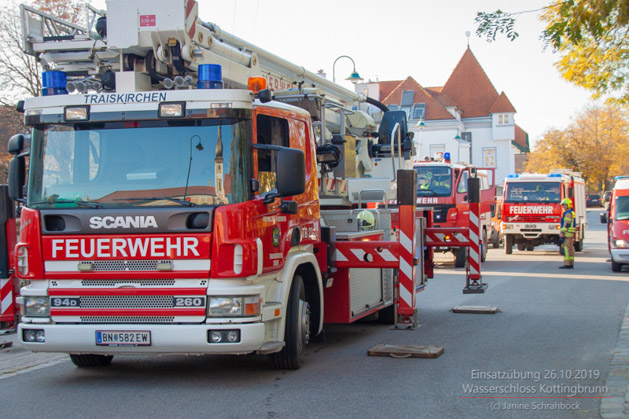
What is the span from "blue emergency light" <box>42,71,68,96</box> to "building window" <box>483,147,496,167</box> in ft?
253

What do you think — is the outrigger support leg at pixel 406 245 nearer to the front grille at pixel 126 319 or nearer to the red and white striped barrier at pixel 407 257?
the red and white striped barrier at pixel 407 257

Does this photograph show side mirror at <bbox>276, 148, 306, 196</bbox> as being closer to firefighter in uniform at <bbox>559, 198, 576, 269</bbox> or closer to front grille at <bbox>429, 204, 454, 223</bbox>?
front grille at <bbox>429, 204, 454, 223</bbox>

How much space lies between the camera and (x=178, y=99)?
7199mm

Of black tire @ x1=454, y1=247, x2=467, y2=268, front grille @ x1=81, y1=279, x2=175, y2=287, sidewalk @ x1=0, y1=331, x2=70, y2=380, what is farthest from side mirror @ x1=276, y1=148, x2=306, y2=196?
black tire @ x1=454, y1=247, x2=467, y2=268

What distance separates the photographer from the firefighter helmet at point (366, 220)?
1031cm

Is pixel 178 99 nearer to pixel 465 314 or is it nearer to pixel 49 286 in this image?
pixel 49 286

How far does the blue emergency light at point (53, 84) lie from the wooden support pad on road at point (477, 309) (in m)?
7.62

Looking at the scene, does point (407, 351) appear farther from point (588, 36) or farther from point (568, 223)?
point (568, 223)

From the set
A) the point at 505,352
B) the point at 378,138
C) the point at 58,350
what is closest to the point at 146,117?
the point at 58,350

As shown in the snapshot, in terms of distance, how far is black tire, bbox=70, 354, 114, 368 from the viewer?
8.38 metres

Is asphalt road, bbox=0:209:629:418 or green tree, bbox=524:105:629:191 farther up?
green tree, bbox=524:105:629:191

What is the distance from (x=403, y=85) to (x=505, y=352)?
75.9 metres

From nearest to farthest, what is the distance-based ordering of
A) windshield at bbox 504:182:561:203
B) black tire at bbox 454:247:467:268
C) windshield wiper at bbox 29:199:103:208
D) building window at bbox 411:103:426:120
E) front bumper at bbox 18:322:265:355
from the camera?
1. front bumper at bbox 18:322:265:355
2. windshield wiper at bbox 29:199:103:208
3. black tire at bbox 454:247:467:268
4. windshield at bbox 504:182:561:203
5. building window at bbox 411:103:426:120

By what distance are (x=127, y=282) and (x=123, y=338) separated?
0.50 m
